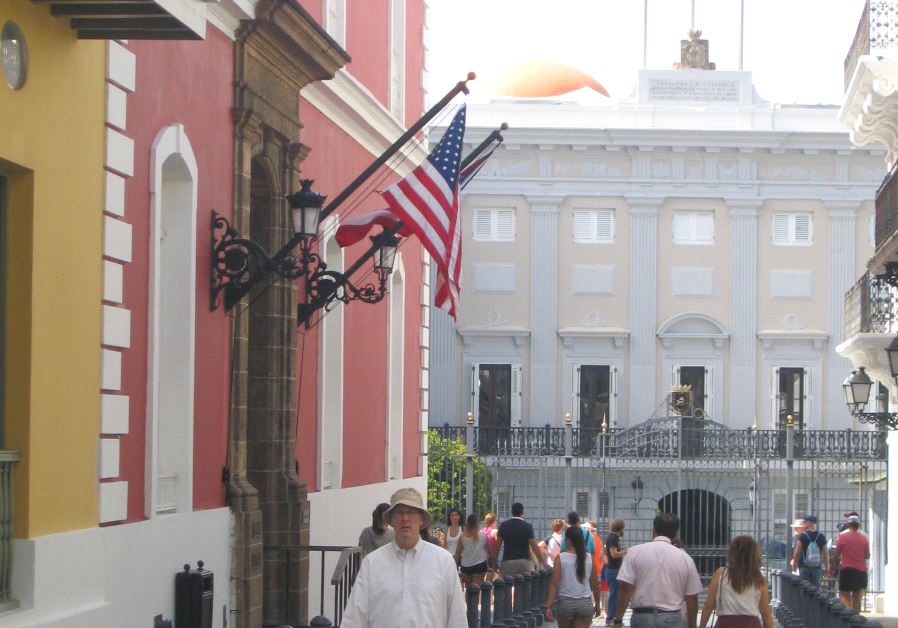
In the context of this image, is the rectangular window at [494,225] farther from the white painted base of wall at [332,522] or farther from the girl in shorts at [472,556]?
the girl in shorts at [472,556]

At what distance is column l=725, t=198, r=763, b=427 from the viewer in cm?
4578

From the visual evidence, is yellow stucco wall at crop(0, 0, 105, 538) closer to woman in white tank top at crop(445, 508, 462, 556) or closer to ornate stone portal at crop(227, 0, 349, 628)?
ornate stone portal at crop(227, 0, 349, 628)

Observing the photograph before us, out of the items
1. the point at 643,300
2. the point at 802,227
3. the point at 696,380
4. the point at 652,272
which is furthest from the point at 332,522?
the point at 802,227

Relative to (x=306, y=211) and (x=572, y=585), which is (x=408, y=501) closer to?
(x=306, y=211)

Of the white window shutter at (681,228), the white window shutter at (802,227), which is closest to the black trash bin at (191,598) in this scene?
the white window shutter at (681,228)

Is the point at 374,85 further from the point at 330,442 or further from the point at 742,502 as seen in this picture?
the point at 742,502

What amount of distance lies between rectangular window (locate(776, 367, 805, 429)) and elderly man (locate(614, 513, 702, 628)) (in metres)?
33.4

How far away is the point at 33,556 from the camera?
33.6 ft

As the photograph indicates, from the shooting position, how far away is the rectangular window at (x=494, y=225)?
45969mm

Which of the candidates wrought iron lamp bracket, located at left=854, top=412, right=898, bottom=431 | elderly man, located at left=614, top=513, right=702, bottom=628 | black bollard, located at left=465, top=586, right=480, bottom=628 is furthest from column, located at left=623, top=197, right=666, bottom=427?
elderly man, located at left=614, top=513, right=702, bottom=628

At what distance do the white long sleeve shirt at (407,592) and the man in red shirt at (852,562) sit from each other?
16.9m

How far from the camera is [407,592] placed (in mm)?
8109

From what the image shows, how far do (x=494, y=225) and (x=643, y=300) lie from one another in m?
4.44

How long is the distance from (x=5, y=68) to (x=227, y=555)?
243 inches
